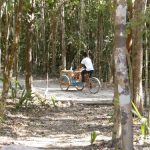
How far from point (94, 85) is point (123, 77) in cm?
1326

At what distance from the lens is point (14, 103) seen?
15.8 m

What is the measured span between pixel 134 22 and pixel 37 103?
7.32 meters

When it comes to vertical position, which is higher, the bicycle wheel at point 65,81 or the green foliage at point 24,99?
the bicycle wheel at point 65,81

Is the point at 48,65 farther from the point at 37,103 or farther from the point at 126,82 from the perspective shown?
the point at 126,82

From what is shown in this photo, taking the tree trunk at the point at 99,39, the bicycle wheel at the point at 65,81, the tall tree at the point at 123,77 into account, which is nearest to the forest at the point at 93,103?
the tall tree at the point at 123,77

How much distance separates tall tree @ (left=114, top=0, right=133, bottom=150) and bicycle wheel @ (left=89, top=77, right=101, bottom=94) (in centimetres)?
1285

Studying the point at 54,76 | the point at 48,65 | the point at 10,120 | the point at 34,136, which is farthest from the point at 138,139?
the point at 48,65

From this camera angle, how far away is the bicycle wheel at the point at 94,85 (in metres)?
20.0

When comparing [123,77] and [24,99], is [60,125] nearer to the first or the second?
[24,99]

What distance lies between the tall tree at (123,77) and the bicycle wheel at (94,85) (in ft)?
42.1

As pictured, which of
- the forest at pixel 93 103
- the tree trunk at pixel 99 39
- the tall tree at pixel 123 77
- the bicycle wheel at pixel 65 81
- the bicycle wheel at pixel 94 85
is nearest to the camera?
A: the tall tree at pixel 123 77

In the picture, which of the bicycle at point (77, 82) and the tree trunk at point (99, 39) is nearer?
the bicycle at point (77, 82)

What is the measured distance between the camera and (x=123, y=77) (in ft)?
22.8

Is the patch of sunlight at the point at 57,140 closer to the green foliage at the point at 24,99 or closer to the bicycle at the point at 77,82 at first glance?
the green foliage at the point at 24,99
